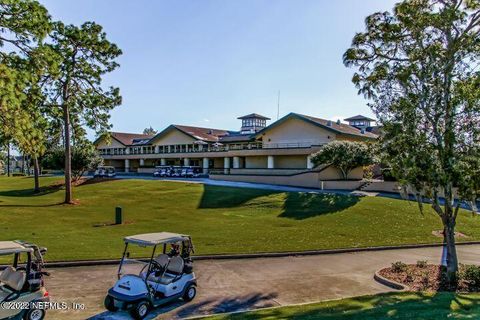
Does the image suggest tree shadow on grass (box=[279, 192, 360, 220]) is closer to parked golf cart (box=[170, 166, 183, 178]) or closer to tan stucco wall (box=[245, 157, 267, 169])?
tan stucco wall (box=[245, 157, 267, 169])

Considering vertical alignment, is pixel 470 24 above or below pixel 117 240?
above

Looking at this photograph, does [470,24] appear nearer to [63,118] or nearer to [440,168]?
[440,168]

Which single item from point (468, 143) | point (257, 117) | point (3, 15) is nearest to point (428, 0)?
point (468, 143)

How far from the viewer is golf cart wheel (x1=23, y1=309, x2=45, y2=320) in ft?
29.2

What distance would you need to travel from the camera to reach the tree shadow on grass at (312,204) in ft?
95.3

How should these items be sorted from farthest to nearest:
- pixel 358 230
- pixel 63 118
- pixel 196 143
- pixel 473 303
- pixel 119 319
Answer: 1. pixel 196 143
2. pixel 63 118
3. pixel 358 230
4. pixel 473 303
5. pixel 119 319

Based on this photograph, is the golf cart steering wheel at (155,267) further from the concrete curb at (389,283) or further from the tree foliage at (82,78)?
the tree foliage at (82,78)

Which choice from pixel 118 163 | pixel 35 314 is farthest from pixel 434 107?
pixel 118 163

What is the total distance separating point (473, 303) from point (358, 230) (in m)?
13.6

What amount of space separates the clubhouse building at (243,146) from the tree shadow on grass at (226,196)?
33.0ft

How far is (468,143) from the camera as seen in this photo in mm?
13109

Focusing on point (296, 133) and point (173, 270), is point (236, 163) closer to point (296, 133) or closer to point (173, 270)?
point (296, 133)

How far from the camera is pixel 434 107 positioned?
13727 mm

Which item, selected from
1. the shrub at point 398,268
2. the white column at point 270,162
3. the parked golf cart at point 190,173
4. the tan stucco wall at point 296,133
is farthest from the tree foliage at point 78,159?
the shrub at point 398,268
